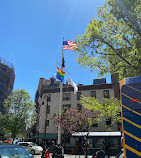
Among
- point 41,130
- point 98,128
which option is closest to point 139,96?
point 98,128

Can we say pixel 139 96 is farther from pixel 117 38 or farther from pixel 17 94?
pixel 17 94

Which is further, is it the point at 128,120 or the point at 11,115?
the point at 11,115

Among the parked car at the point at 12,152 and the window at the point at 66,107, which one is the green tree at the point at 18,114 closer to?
the window at the point at 66,107

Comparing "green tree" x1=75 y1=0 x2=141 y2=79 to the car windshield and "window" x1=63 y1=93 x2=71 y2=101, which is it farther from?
"window" x1=63 y1=93 x2=71 y2=101

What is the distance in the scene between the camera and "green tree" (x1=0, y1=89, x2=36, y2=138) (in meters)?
24.9

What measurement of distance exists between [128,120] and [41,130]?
3485cm

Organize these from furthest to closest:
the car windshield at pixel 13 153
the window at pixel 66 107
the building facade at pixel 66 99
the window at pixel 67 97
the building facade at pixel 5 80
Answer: the building facade at pixel 5 80 < the window at pixel 67 97 < the window at pixel 66 107 < the building facade at pixel 66 99 < the car windshield at pixel 13 153

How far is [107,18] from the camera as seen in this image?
1187cm

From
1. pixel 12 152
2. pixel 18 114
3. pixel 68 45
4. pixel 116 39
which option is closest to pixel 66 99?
pixel 18 114

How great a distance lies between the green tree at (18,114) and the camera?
81.8 ft

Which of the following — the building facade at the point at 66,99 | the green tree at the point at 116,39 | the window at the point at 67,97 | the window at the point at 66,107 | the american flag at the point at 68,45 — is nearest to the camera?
the green tree at the point at 116,39

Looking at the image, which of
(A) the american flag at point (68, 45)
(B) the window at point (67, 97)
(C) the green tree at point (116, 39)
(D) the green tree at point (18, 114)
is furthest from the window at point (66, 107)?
(C) the green tree at point (116, 39)

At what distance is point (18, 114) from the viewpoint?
25.3 metres

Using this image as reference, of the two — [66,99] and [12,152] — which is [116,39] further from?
[66,99]
